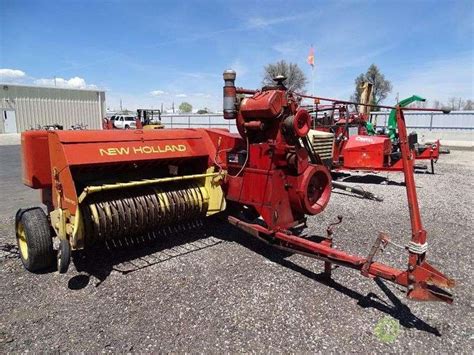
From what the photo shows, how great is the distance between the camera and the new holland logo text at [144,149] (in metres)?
3.84

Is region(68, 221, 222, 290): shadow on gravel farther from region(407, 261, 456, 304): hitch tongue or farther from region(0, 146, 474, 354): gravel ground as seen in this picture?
region(407, 261, 456, 304): hitch tongue

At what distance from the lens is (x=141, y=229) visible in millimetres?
4148

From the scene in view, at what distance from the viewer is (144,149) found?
4.13 meters

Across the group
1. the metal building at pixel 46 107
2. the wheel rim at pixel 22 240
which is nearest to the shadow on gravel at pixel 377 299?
the wheel rim at pixel 22 240

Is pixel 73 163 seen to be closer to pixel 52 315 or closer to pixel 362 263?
pixel 52 315

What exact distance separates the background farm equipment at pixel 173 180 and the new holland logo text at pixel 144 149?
12 mm

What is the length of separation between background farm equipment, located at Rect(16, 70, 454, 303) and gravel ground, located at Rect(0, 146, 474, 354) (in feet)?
1.00

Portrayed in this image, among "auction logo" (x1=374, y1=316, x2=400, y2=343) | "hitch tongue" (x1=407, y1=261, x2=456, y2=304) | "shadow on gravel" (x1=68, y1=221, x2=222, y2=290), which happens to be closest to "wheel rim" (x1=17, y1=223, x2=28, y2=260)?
"shadow on gravel" (x1=68, y1=221, x2=222, y2=290)

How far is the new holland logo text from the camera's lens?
384cm

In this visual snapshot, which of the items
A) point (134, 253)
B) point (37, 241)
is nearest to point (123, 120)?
point (134, 253)

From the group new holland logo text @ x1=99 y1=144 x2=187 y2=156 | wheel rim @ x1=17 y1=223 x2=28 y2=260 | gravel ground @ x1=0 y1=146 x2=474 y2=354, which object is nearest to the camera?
gravel ground @ x1=0 y1=146 x2=474 y2=354

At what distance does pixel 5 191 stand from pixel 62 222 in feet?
19.1

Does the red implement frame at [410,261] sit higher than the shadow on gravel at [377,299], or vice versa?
the red implement frame at [410,261]

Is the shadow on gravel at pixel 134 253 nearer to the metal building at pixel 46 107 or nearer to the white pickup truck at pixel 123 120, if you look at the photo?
the white pickup truck at pixel 123 120
